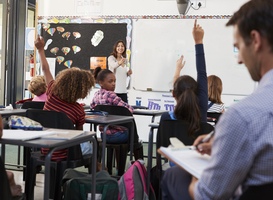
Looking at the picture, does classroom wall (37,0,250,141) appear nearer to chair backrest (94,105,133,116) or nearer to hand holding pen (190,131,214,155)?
chair backrest (94,105,133,116)

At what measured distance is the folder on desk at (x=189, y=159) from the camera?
2.86ft

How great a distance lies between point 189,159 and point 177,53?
4.21 metres

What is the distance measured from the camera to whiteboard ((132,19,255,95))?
482 cm

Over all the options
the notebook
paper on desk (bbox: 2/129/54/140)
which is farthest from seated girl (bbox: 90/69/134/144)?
paper on desk (bbox: 2/129/54/140)

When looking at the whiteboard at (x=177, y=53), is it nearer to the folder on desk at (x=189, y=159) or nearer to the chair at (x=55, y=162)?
the chair at (x=55, y=162)

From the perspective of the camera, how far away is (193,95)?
185cm

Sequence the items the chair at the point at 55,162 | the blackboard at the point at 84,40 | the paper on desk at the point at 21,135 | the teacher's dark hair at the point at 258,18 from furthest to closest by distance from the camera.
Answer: the blackboard at the point at 84,40 → the chair at the point at 55,162 → the paper on desk at the point at 21,135 → the teacher's dark hair at the point at 258,18

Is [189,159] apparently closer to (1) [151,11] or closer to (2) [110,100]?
(2) [110,100]

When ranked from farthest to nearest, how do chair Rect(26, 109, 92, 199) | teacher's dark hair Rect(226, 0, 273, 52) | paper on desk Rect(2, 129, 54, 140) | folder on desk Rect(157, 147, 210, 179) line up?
chair Rect(26, 109, 92, 199) < paper on desk Rect(2, 129, 54, 140) < folder on desk Rect(157, 147, 210, 179) < teacher's dark hair Rect(226, 0, 273, 52)

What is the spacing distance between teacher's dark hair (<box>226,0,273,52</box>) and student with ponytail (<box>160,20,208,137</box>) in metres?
1.10

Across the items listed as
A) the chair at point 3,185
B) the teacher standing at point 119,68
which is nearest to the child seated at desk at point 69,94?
the chair at point 3,185

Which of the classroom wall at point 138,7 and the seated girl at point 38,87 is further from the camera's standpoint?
the classroom wall at point 138,7

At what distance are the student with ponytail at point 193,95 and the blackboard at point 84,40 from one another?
342 cm

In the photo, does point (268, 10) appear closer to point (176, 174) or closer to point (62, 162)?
point (176, 174)
